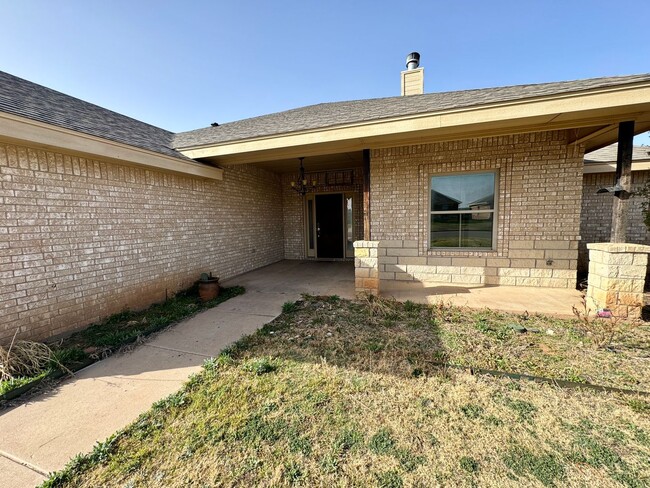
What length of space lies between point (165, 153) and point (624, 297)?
290 inches

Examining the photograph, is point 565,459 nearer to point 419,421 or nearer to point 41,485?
point 419,421

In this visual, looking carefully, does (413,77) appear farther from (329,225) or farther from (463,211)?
(329,225)

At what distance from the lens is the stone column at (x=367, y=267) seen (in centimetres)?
476

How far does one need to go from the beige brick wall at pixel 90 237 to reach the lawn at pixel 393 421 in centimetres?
253

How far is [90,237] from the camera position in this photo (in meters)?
3.82

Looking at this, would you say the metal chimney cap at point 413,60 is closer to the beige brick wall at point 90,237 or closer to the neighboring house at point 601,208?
the neighboring house at point 601,208

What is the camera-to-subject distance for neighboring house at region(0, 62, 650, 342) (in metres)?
3.25

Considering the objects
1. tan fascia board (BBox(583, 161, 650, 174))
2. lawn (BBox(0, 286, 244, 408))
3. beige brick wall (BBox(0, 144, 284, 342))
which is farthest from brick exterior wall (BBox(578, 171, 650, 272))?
beige brick wall (BBox(0, 144, 284, 342))

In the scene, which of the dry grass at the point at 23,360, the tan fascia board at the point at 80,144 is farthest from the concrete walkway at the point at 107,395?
the tan fascia board at the point at 80,144

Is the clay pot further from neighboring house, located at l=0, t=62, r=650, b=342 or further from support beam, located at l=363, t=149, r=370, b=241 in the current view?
support beam, located at l=363, t=149, r=370, b=241

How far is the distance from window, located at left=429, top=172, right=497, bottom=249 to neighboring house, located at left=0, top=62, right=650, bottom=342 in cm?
3

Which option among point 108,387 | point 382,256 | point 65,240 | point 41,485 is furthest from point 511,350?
point 65,240

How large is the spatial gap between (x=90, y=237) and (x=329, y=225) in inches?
252

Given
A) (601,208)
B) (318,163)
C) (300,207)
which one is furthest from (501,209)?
(300,207)
